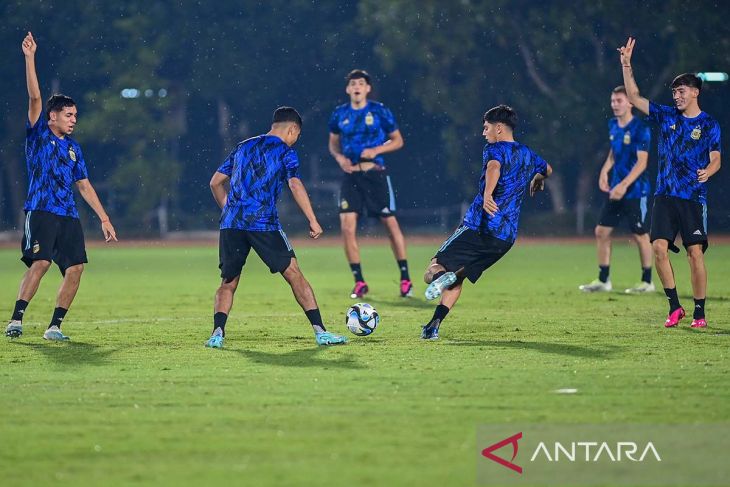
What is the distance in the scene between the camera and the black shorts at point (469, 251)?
11.4 metres

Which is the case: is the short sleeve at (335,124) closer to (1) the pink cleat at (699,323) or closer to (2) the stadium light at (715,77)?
(1) the pink cleat at (699,323)

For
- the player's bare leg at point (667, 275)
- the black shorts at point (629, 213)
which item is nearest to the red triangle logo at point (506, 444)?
the player's bare leg at point (667, 275)

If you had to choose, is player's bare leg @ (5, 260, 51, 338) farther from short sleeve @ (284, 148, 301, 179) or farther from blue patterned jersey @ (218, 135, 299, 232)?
short sleeve @ (284, 148, 301, 179)

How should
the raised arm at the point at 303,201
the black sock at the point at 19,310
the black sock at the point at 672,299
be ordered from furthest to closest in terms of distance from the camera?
the black sock at the point at 672,299
the black sock at the point at 19,310
the raised arm at the point at 303,201

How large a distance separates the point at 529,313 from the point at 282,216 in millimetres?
31623

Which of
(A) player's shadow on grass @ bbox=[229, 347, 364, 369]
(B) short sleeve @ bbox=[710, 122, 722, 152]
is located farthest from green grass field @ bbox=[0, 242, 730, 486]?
(B) short sleeve @ bbox=[710, 122, 722, 152]

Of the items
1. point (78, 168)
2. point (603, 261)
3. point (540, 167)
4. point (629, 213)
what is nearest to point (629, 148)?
point (629, 213)

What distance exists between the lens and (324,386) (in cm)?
850

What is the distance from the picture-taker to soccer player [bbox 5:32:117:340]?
11508 millimetres

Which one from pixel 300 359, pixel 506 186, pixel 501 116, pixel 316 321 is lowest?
pixel 300 359

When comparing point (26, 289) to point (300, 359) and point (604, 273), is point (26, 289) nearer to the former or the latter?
point (300, 359)

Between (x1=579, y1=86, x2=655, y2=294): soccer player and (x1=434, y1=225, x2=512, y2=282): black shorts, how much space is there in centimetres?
531

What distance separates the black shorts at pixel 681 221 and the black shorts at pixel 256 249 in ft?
11.6

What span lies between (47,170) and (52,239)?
60cm
